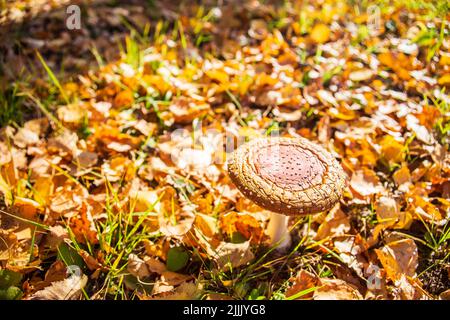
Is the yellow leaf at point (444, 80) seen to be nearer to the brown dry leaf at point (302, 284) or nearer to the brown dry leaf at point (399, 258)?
the brown dry leaf at point (399, 258)

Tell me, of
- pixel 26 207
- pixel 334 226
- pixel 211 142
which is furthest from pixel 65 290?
pixel 334 226

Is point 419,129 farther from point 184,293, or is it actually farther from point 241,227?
point 184,293

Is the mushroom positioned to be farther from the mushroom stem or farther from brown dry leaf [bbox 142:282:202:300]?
brown dry leaf [bbox 142:282:202:300]

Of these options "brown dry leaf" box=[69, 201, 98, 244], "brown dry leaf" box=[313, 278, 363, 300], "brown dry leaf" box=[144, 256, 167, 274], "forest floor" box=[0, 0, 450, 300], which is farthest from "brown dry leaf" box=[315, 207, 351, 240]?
"brown dry leaf" box=[69, 201, 98, 244]

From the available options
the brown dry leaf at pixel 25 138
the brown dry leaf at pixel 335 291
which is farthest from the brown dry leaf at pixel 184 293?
the brown dry leaf at pixel 25 138

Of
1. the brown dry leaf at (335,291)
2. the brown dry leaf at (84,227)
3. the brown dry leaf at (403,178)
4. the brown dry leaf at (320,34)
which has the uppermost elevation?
the brown dry leaf at (320,34)

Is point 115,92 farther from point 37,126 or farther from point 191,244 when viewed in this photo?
point 191,244
